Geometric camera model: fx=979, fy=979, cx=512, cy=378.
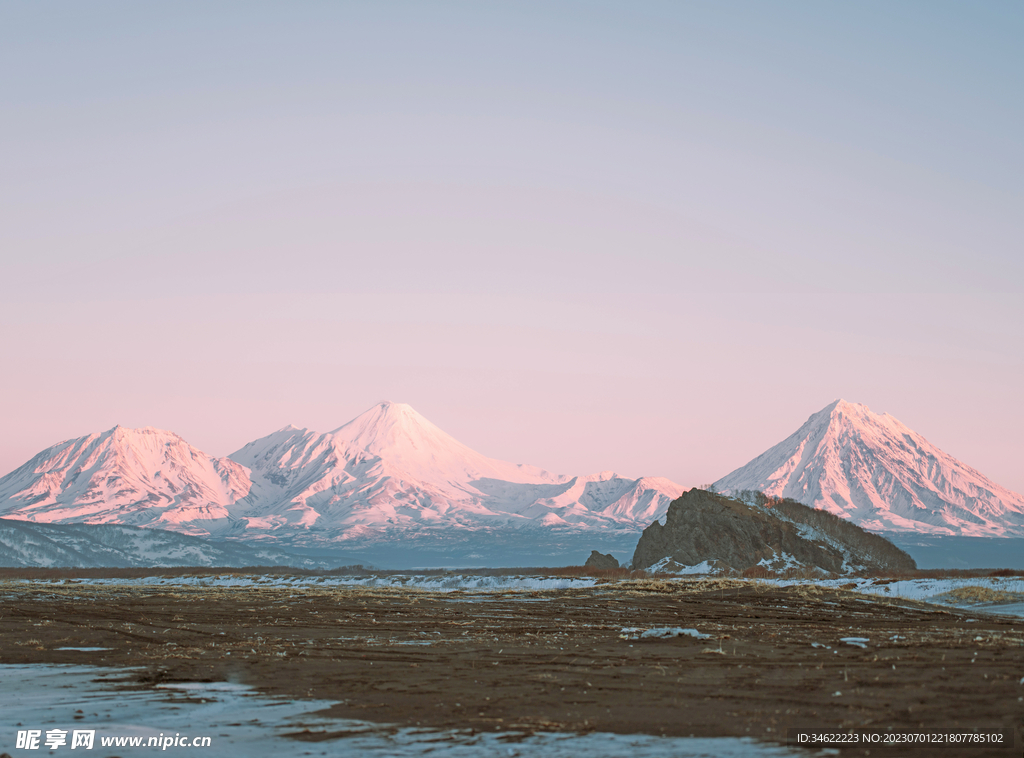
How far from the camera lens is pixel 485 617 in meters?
39.8

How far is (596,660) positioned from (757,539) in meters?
66.1

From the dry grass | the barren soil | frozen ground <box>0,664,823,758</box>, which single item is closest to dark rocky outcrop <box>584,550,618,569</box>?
the barren soil

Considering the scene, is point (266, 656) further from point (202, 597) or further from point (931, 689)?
point (202, 597)

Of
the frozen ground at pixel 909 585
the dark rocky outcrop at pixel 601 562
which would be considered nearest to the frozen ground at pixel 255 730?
the frozen ground at pixel 909 585

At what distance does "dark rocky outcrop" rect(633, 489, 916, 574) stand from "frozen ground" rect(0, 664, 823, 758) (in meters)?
67.8

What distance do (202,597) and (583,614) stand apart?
91.9 ft

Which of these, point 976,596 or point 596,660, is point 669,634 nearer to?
point 596,660

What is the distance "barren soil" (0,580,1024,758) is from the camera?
56.2ft

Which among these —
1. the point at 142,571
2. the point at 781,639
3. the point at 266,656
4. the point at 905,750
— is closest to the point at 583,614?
the point at 781,639

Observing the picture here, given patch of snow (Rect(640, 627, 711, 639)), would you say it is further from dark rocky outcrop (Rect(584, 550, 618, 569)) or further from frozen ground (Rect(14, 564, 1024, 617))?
dark rocky outcrop (Rect(584, 550, 618, 569))

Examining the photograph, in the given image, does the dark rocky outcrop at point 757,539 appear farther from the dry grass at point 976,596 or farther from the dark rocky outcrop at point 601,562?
the dry grass at point 976,596

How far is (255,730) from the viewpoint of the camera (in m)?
16.9

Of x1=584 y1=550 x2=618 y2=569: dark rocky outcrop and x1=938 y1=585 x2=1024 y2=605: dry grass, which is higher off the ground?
x1=938 y1=585 x2=1024 y2=605: dry grass

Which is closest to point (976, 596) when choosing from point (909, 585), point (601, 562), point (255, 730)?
point (909, 585)
